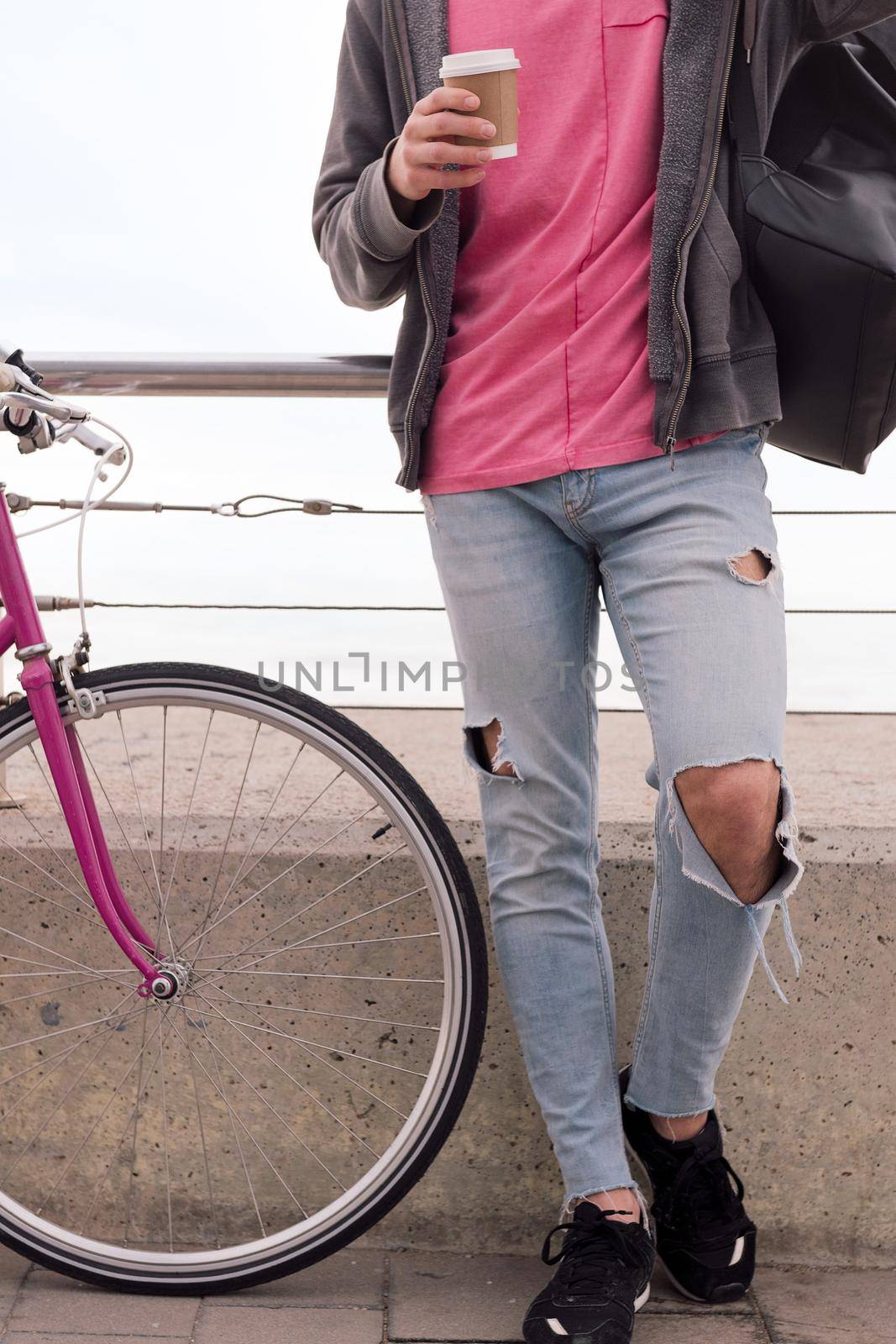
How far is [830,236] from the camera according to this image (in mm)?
1380

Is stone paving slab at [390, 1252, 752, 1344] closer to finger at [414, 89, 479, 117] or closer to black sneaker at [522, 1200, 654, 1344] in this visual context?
black sneaker at [522, 1200, 654, 1344]

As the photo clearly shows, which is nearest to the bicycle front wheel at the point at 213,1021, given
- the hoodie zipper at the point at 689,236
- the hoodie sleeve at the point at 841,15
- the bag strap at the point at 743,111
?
the hoodie zipper at the point at 689,236

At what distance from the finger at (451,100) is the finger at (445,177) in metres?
0.08

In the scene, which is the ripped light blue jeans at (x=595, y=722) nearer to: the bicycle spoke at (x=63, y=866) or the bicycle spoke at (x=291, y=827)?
the bicycle spoke at (x=291, y=827)

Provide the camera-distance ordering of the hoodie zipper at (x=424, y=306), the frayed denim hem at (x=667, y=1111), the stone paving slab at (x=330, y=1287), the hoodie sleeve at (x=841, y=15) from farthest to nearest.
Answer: the stone paving slab at (x=330, y=1287) → the frayed denim hem at (x=667, y=1111) → the hoodie zipper at (x=424, y=306) → the hoodie sleeve at (x=841, y=15)

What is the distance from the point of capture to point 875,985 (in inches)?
73.2

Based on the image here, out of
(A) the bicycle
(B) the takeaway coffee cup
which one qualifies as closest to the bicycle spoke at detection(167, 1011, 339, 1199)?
(A) the bicycle

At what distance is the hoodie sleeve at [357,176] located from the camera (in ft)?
5.09

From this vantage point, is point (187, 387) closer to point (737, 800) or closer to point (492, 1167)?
point (737, 800)

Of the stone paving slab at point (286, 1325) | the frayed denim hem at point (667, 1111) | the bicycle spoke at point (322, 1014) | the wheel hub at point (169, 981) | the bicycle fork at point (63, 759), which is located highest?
the bicycle fork at point (63, 759)

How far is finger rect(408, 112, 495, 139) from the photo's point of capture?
49.6 inches

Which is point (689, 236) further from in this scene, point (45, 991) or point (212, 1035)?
point (45, 991)

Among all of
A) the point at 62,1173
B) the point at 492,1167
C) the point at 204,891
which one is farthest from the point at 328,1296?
the point at 204,891

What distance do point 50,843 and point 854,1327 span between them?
1357 millimetres
